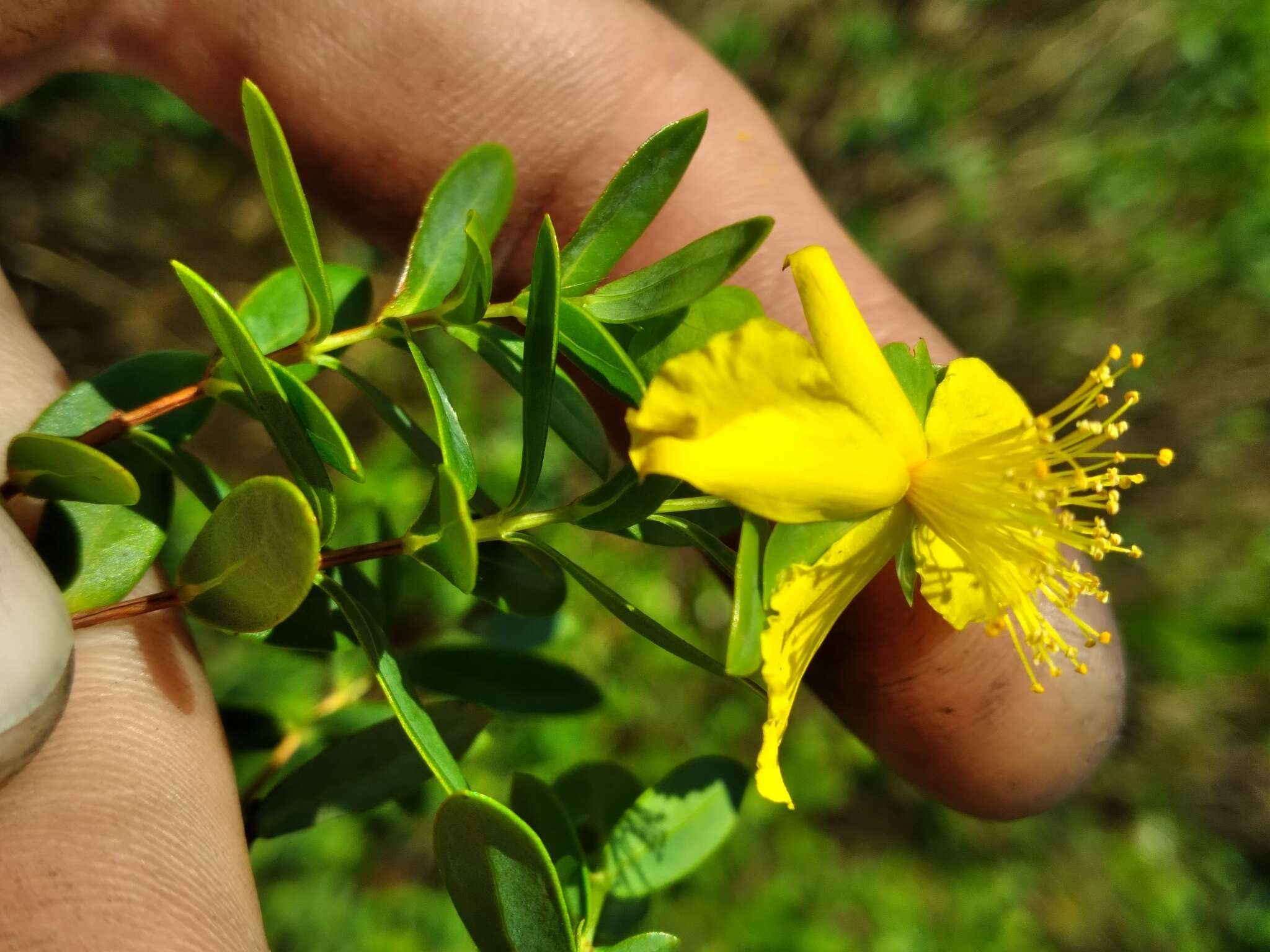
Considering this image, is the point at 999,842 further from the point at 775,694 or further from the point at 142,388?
the point at 142,388

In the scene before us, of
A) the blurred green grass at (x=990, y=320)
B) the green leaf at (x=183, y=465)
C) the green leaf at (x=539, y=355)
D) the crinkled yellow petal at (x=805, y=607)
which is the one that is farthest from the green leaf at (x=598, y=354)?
the blurred green grass at (x=990, y=320)

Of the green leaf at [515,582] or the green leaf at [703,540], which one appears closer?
the green leaf at [703,540]


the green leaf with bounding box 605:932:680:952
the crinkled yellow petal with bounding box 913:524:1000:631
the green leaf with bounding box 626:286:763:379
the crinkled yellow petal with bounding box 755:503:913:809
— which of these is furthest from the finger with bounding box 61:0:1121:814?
the green leaf with bounding box 626:286:763:379

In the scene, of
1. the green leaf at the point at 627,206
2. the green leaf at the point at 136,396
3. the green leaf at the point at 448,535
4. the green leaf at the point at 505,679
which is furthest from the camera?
the green leaf at the point at 505,679

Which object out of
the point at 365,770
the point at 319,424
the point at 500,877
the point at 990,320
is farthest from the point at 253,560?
the point at 990,320

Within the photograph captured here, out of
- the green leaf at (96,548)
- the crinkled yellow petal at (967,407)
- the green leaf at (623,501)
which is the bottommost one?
the crinkled yellow petal at (967,407)

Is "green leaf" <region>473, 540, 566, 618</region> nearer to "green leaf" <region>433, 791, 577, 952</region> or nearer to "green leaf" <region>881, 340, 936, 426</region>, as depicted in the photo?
"green leaf" <region>433, 791, 577, 952</region>

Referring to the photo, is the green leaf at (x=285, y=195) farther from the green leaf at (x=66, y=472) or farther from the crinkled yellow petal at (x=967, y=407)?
the crinkled yellow petal at (x=967, y=407)
